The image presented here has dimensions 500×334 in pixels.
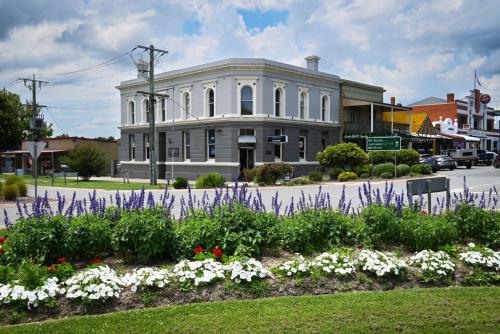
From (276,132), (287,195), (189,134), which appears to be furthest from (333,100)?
(287,195)

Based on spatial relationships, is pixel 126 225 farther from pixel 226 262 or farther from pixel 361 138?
pixel 361 138

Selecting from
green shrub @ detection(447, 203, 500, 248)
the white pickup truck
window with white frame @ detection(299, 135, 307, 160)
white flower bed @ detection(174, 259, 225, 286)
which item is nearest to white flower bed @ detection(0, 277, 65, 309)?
white flower bed @ detection(174, 259, 225, 286)

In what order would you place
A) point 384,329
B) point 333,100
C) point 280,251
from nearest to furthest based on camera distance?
1. point 384,329
2. point 280,251
3. point 333,100

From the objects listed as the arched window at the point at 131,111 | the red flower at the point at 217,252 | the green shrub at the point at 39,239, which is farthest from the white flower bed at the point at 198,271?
the arched window at the point at 131,111

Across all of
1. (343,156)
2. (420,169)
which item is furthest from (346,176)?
(420,169)

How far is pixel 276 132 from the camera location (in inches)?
1455

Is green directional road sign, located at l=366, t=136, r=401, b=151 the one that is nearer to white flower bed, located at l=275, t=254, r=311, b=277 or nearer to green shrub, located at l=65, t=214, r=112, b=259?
white flower bed, located at l=275, t=254, r=311, b=277

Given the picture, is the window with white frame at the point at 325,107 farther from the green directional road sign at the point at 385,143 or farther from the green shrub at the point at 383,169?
the green directional road sign at the point at 385,143

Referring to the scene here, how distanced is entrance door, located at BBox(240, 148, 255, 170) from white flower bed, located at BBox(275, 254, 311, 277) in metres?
29.4

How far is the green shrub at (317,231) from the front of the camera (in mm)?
7586

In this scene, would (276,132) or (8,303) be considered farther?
(276,132)

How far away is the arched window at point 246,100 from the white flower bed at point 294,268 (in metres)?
29.6

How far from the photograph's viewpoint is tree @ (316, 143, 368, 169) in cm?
3384

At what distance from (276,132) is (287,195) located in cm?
1566
